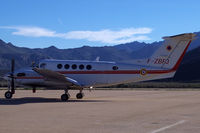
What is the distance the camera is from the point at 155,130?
10.6 m

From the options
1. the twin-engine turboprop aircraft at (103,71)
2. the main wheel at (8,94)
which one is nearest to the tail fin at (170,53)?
the twin-engine turboprop aircraft at (103,71)

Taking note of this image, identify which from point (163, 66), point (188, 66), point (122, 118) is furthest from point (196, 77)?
point (122, 118)

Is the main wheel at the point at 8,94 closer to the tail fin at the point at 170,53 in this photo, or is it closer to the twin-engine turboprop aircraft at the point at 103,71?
the twin-engine turboprop aircraft at the point at 103,71

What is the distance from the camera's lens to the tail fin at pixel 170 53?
76.5 feet

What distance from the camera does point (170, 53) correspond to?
23734 millimetres

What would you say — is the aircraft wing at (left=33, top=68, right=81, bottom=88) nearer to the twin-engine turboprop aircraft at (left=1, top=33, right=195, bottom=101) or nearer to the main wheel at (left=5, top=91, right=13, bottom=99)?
the twin-engine turboprop aircraft at (left=1, top=33, right=195, bottom=101)

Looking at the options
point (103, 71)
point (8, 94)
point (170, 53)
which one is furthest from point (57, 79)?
point (170, 53)

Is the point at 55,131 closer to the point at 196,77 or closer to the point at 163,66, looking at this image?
the point at 163,66

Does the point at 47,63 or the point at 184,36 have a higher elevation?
the point at 184,36

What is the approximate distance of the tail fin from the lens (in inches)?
918

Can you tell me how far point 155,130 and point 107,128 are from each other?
1608 millimetres

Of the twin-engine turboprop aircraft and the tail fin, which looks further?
the twin-engine turboprop aircraft

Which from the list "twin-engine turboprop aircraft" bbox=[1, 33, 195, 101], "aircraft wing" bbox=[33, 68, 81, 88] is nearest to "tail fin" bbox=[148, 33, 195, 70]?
"twin-engine turboprop aircraft" bbox=[1, 33, 195, 101]

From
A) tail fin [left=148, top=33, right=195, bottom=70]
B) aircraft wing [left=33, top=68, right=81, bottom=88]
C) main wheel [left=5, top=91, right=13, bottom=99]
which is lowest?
main wheel [left=5, top=91, right=13, bottom=99]
